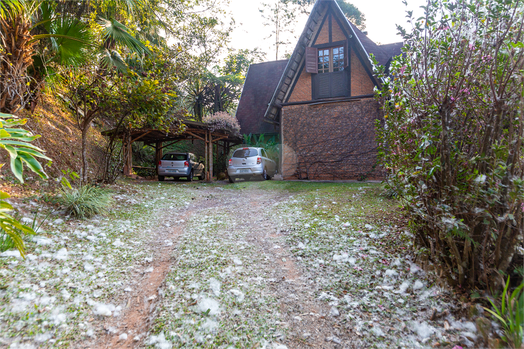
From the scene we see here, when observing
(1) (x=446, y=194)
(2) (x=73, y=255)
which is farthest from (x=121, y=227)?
(1) (x=446, y=194)

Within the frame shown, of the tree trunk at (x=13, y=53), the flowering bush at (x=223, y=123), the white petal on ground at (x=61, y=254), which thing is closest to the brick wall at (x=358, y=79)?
the flowering bush at (x=223, y=123)

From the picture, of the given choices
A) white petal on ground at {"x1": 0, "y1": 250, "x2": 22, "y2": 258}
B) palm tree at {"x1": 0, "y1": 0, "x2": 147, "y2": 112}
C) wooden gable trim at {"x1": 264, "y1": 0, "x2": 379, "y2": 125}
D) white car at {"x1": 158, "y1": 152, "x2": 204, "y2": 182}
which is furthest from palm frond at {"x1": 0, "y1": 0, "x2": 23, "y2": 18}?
wooden gable trim at {"x1": 264, "y1": 0, "x2": 379, "y2": 125}

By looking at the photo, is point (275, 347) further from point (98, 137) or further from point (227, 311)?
point (98, 137)

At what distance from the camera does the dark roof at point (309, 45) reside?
41.0 feet

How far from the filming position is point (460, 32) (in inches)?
97.7

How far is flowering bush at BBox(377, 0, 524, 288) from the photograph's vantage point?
2127 mm

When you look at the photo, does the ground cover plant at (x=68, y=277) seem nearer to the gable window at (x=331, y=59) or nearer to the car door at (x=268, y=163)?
the car door at (x=268, y=163)

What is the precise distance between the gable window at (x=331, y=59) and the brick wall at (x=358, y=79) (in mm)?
493

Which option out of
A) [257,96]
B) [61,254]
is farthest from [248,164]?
[61,254]

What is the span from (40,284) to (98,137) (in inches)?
458

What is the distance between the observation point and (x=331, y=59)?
13.1 m

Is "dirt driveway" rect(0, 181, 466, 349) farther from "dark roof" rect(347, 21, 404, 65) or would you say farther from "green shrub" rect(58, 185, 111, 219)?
"dark roof" rect(347, 21, 404, 65)

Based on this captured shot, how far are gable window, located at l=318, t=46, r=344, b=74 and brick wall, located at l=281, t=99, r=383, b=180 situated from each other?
5.55 ft

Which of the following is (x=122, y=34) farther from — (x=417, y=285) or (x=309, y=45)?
(x=309, y=45)
